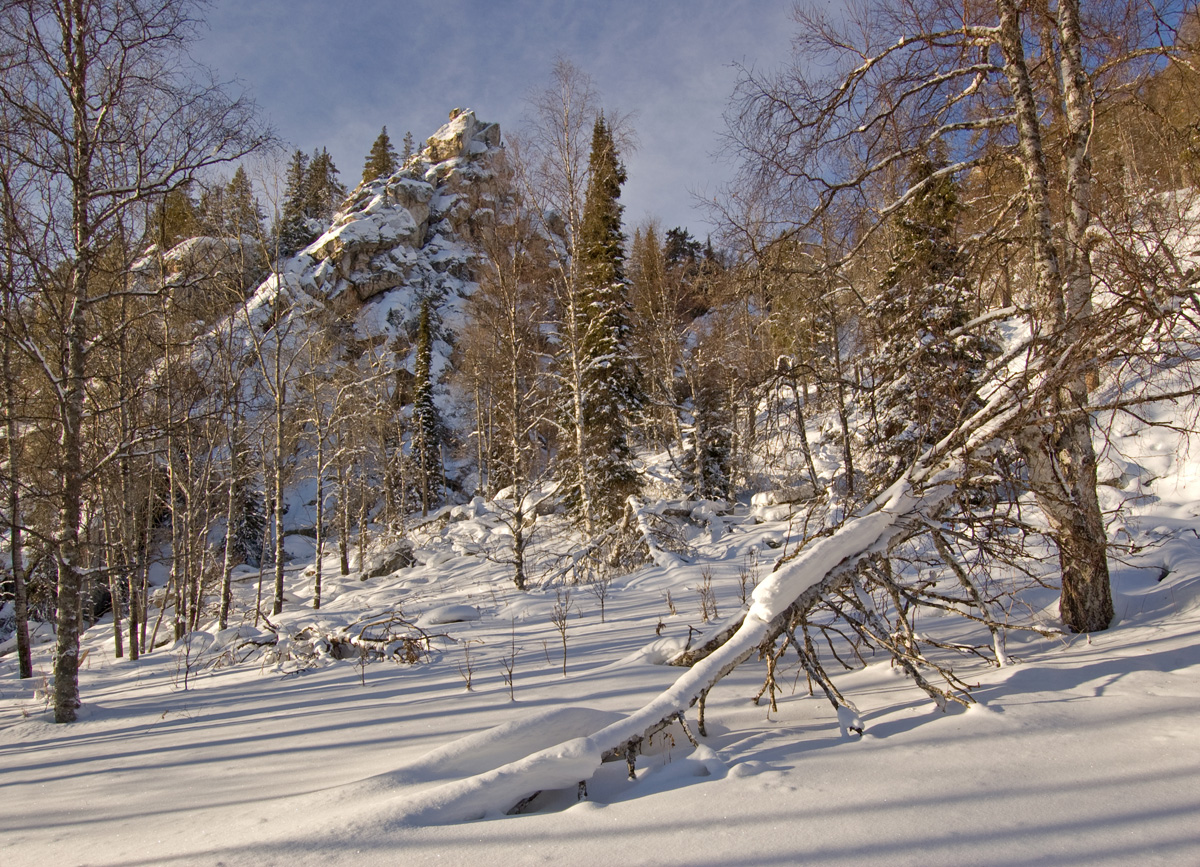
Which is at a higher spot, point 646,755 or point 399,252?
point 399,252

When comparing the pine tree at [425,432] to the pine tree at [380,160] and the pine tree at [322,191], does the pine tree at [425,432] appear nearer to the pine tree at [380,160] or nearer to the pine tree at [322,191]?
the pine tree at [322,191]

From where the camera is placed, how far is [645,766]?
293 centimetres

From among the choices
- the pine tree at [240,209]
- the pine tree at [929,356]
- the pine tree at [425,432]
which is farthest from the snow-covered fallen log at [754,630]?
the pine tree at [425,432]

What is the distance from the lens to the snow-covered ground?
2.05m

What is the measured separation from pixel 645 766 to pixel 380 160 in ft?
205

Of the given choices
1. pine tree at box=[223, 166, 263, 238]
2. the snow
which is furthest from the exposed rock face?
the snow

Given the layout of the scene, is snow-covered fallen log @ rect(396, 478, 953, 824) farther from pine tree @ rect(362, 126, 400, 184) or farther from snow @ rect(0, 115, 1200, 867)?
pine tree @ rect(362, 126, 400, 184)

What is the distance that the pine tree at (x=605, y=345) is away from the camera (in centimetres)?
1515

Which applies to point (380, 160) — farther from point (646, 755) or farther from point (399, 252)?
point (646, 755)

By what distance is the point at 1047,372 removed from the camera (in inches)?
141

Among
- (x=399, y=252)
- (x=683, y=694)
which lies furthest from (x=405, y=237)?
(x=683, y=694)

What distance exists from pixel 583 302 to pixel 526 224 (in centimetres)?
406

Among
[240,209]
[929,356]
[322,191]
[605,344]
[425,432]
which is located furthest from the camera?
[322,191]

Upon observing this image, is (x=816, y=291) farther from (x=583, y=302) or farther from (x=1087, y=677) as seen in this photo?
(x=583, y=302)
